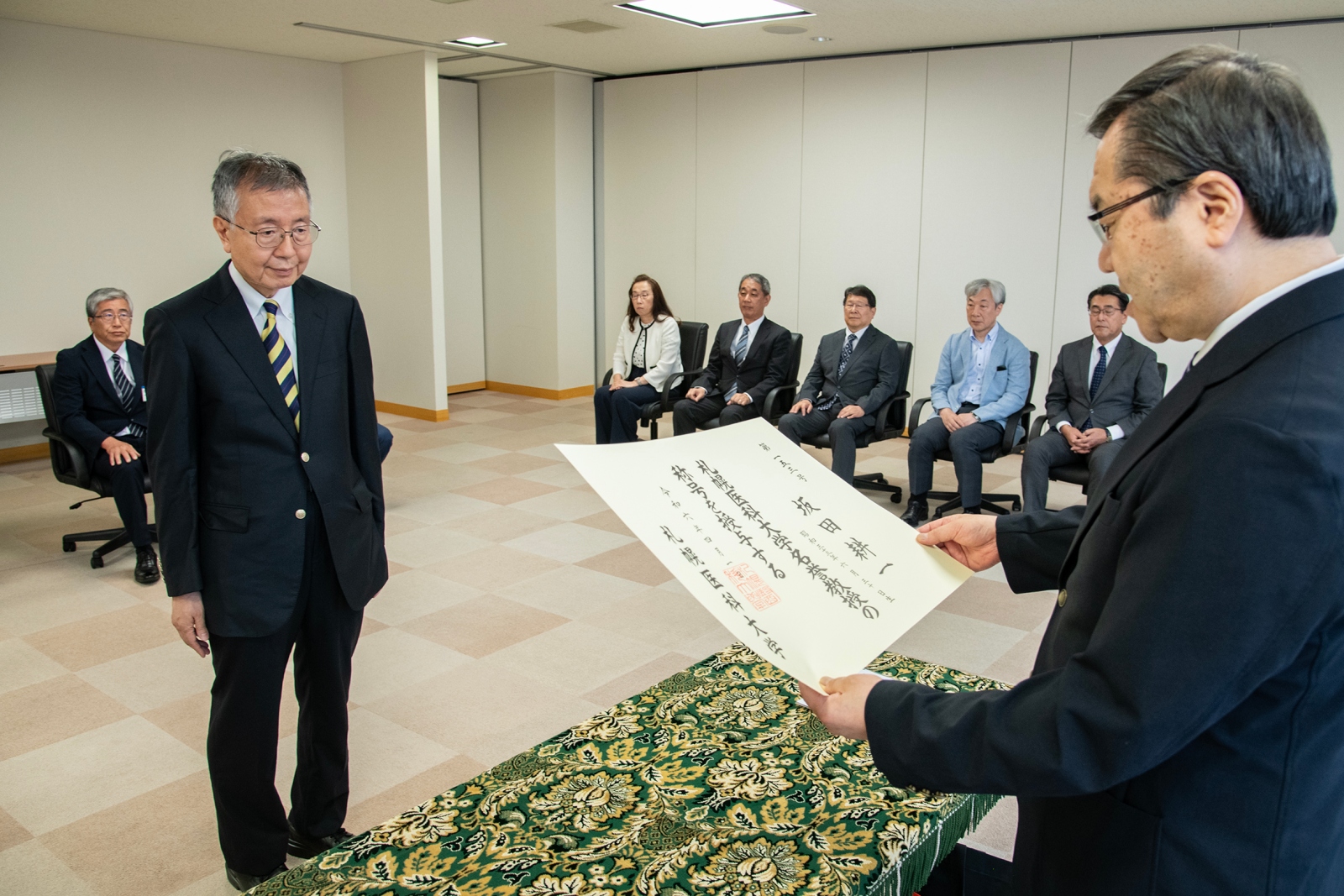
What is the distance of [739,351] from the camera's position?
22.3 ft

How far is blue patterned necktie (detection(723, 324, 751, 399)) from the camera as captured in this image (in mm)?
6770

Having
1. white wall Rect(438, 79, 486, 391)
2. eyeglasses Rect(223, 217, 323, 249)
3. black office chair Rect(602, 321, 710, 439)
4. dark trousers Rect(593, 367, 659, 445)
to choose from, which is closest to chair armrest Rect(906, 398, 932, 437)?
black office chair Rect(602, 321, 710, 439)

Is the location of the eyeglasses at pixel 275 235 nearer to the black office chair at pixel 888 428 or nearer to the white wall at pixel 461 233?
the black office chair at pixel 888 428

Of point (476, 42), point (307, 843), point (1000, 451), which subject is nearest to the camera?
point (307, 843)

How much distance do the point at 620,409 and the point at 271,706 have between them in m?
4.65

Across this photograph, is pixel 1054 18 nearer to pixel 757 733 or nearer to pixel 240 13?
pixel 240 13

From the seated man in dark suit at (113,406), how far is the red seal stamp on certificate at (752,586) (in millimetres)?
4406

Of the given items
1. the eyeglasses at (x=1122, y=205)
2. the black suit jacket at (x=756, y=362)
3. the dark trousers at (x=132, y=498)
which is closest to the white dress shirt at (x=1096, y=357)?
the black suit jacket at (x=756, y=362)

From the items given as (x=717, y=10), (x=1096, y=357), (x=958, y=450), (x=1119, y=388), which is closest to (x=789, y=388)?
(x=958, y=450)

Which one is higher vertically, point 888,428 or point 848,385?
point 848,385

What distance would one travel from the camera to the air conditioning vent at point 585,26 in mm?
6992

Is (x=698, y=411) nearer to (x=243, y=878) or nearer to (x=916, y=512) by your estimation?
(x=916, y=512)

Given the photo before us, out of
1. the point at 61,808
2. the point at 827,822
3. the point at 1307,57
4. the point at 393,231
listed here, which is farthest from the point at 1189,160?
the point at 393,231

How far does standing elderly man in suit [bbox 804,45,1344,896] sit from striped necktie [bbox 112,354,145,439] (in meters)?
5.17
